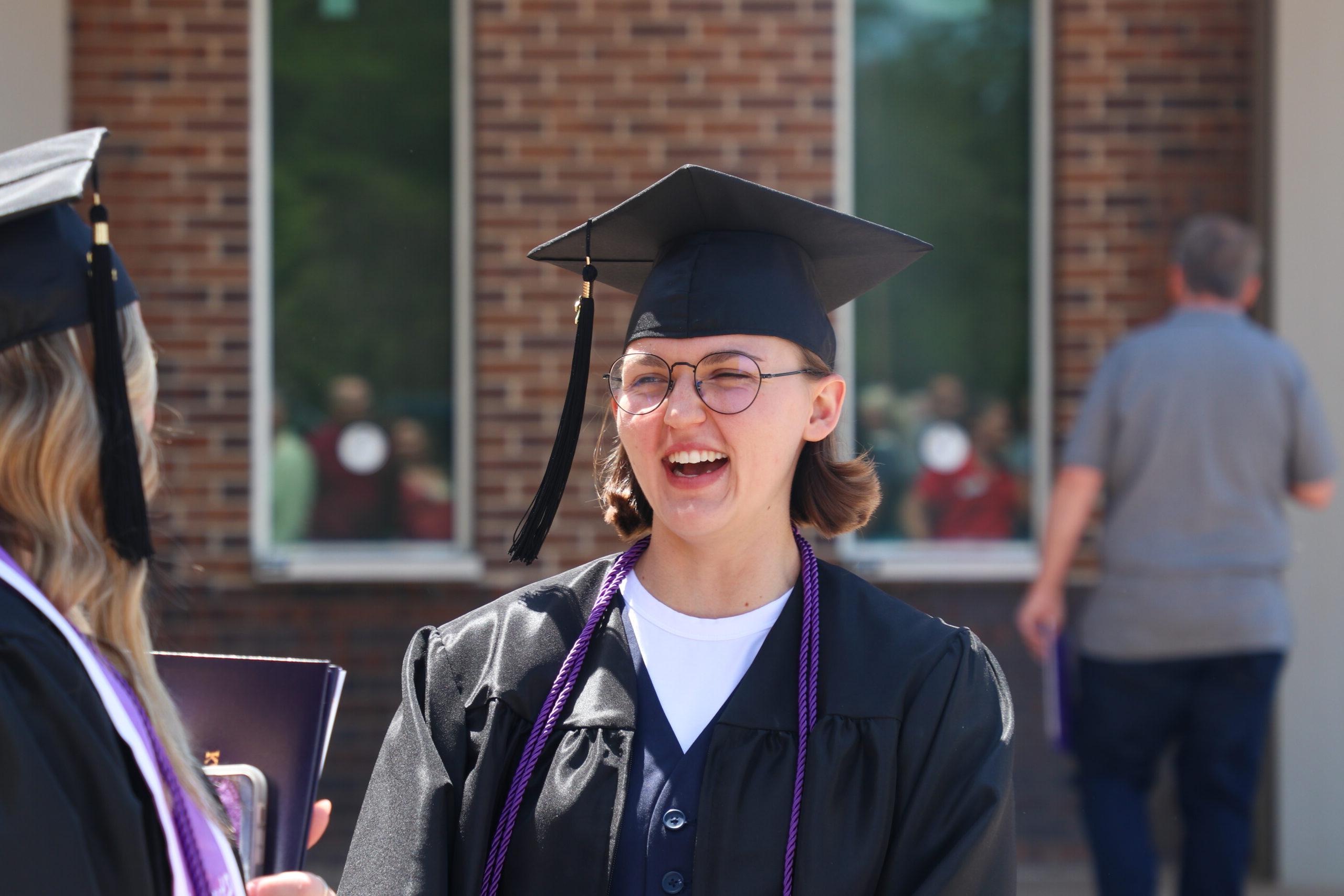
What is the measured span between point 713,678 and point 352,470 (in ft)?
12.6

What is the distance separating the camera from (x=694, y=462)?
2.14 m

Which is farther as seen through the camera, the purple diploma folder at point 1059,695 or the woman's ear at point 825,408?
the purple diploma folder at point 1059,695

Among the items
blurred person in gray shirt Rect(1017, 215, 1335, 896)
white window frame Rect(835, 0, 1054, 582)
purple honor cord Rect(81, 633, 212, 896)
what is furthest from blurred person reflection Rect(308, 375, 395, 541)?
purple honor cord Rect(81, 633, 212, 896)

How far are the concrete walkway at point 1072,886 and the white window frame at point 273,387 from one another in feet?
7.76

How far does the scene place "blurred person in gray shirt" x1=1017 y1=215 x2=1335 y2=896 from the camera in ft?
14.0

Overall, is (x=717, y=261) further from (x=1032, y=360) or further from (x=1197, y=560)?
(x=1032, y=360)

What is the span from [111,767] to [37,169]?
80cm

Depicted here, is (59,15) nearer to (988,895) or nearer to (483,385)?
(483,385)

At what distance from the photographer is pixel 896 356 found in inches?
225

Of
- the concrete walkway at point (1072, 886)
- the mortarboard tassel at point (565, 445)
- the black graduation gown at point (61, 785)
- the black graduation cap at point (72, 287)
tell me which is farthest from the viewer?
the concrete walkway at point (1072, 886)

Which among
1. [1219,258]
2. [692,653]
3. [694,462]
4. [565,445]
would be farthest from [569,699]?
[1219,258]

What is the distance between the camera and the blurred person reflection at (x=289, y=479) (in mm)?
5637

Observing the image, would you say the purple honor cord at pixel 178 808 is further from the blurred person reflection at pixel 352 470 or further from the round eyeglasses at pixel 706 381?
the blurred person reflection at pixel 352 470

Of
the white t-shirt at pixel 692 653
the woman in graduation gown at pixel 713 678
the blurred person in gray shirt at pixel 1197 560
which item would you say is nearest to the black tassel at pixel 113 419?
the woman in graduation gown at pixel 713 678
